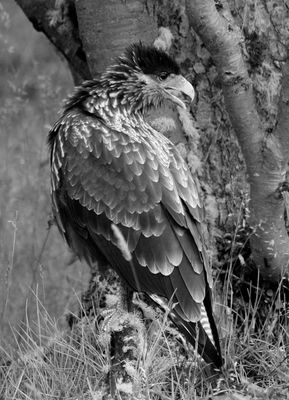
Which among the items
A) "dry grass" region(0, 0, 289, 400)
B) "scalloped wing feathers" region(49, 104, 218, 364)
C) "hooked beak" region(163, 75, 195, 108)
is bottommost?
"dry grass" region(0, 0, 289, 400)

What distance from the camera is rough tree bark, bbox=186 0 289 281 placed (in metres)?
4.90

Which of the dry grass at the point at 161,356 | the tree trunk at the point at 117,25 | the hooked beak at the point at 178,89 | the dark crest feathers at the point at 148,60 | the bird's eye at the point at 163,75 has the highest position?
the tree trunk at the point at 117,25

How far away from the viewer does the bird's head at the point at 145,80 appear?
4898 mm

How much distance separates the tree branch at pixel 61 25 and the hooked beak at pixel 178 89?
111 cm

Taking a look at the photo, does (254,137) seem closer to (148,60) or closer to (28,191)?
(148,60)

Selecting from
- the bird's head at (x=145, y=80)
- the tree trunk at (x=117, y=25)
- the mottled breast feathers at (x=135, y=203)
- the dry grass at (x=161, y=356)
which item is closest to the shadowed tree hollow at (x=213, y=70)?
the tree trunk at (x=117, y=25)

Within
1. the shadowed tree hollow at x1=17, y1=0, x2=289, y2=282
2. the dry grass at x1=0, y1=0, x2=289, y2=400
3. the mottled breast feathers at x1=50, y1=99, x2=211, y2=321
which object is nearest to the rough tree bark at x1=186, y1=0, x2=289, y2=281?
the shadowed tree hollow at x1=17, y1=0, x2=289, y2=282

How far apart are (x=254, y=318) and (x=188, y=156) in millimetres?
957

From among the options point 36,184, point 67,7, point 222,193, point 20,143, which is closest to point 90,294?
point 222,193

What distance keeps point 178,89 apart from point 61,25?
1.24 m

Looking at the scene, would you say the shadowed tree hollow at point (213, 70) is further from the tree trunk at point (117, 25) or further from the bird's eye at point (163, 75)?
the bird's eye at point (163, 75)

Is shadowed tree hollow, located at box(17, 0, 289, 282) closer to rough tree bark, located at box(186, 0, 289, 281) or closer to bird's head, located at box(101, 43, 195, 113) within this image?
rough tree bark, located at box(186, 0, 289, 281)

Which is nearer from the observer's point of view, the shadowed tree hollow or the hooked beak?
the hooked beak

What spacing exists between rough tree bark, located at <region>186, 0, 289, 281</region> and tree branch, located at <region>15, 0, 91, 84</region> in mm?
1041
